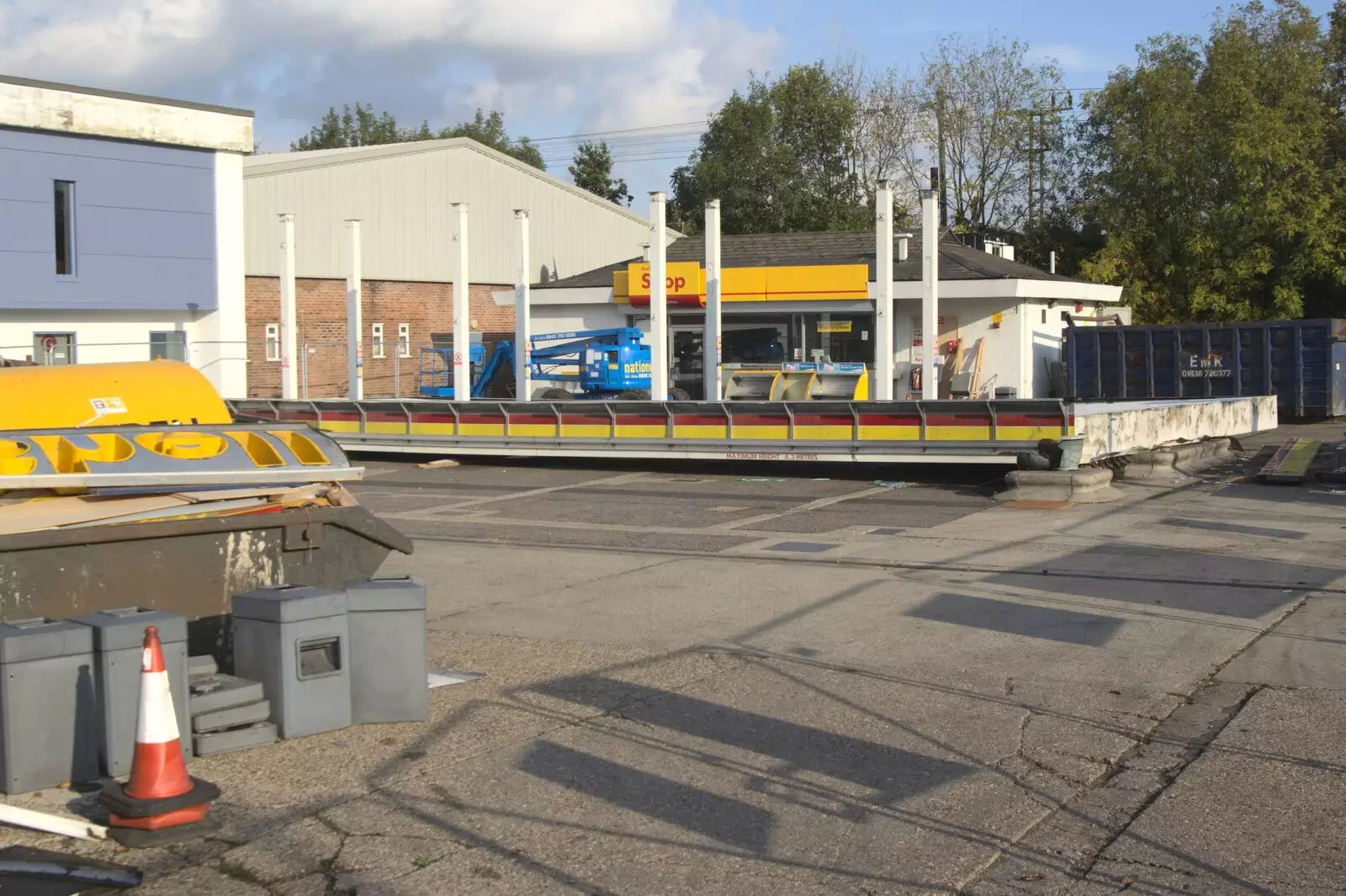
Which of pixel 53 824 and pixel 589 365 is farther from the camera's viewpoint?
pixel 589 365

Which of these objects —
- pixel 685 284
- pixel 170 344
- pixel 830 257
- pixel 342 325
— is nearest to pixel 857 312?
pixel 830 257

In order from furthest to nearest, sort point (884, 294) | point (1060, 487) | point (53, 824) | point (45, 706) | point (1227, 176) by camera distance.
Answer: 1. point (1227, 176)
2. point (884, 294)
3. point (1060, 487)
4. point (45, 706)
5. point (53, 824)

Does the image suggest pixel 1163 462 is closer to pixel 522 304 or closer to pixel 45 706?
pixel 522 304

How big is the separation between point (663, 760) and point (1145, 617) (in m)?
4.78

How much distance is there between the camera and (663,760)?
21.7ft

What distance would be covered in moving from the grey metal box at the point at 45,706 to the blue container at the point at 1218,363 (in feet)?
83.8

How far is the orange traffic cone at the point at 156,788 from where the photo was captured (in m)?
5.48

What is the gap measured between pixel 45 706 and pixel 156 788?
886 millimetres

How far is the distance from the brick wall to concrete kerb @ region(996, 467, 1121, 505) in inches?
Result: 843

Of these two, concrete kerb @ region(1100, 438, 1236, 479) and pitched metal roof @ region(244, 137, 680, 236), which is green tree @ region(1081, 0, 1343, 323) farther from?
concrete kerb @ region(1100, 438, 1236, 479)

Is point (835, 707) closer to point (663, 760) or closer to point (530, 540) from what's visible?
point (663, 760)

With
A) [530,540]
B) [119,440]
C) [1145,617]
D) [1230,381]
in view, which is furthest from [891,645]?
[1230,381]

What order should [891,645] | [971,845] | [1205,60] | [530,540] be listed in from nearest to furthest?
[971,845]
[891,645]
[530,540]
[1205,60]

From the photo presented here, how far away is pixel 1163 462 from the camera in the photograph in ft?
63.9
